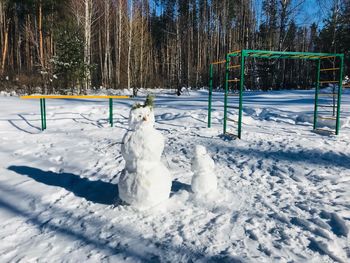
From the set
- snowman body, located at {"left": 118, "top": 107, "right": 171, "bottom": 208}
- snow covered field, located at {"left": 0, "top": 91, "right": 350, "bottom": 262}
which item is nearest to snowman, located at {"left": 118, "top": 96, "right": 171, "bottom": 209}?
snowman body, located at {"left": 118, "top": 107, "right": 171, "bottom": 208}

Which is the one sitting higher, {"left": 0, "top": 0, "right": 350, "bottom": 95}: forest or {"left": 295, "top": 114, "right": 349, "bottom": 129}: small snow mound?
{"left": 0, "top": 0, "right": 350, "bottom": 95}: forest

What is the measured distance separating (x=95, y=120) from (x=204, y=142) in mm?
4151

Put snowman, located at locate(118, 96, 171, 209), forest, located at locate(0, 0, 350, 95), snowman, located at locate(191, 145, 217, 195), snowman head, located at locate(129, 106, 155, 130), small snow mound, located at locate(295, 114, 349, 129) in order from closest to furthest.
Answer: snowman, located at locate(118, 96, 171, 209), snowman head, located at locate(129, 106, 155, 130), snowman, located at locate(191, 145, 217, 195), small snow mound, located at locate(295, 114, 349, 129), forest, located at locate(0, 0, 350, 95)

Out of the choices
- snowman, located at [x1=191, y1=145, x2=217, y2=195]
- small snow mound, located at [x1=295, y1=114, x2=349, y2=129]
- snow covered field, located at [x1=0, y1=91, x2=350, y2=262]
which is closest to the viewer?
snow covered field, located at [x1=0, y1=91, x2=350, y2=262]

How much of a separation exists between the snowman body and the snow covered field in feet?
0.54

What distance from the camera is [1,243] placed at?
2.88m

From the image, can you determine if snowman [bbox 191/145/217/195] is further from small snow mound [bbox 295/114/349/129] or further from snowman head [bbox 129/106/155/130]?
small snow mound [bbox 295/114/349/129]

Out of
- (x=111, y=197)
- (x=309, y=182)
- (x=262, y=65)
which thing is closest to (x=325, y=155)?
(x=309, y=182)

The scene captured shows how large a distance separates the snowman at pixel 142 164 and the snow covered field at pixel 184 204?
16cm

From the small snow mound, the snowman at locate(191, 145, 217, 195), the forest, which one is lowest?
the snowman at locate(191, 145, 217, 195)

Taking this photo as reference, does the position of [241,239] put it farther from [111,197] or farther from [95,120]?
[95,120]

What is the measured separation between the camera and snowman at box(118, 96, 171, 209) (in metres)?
3.31

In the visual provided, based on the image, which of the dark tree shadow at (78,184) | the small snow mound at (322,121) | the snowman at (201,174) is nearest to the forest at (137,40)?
the small snow mound at (322,121)

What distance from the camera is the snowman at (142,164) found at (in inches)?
130
